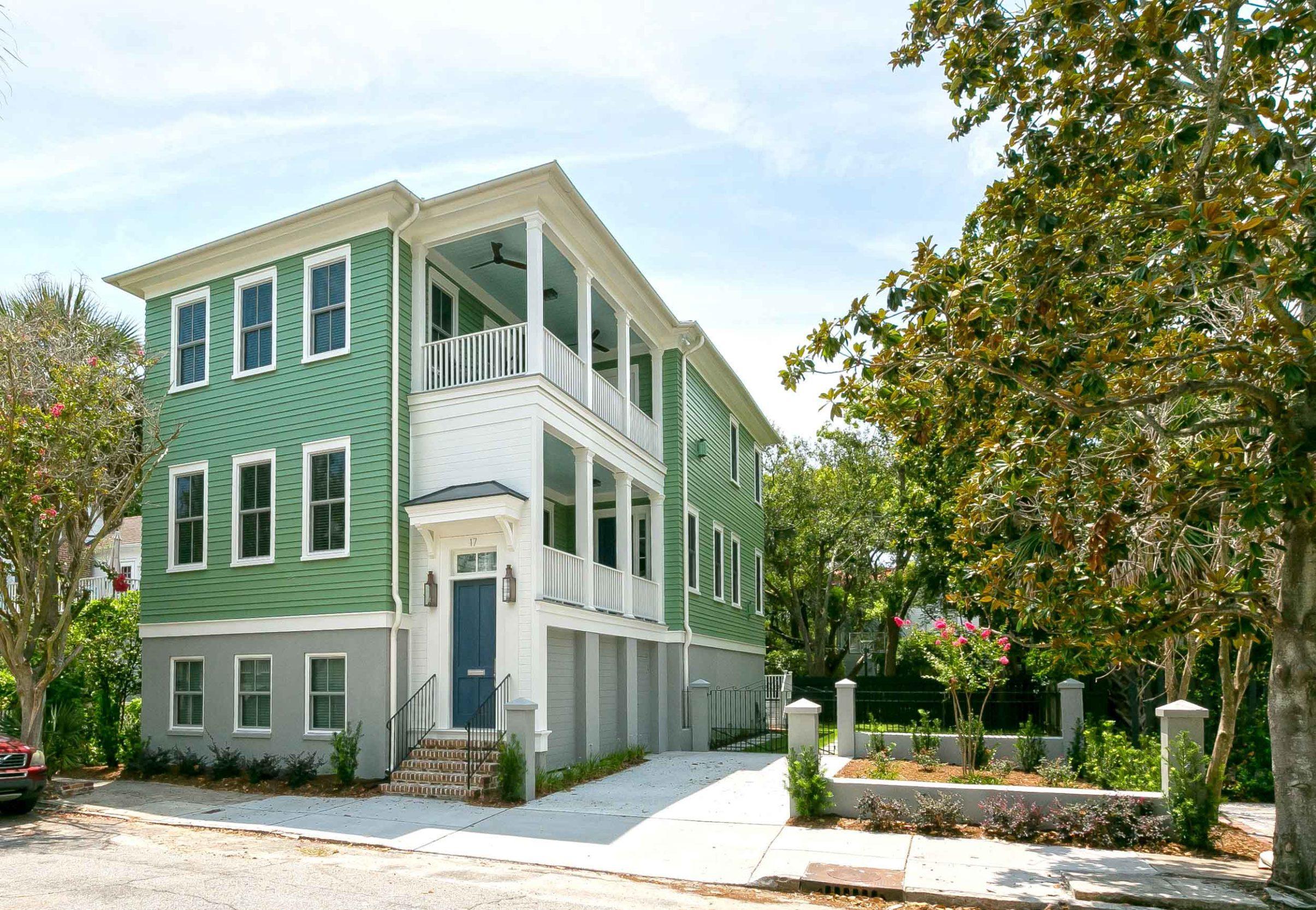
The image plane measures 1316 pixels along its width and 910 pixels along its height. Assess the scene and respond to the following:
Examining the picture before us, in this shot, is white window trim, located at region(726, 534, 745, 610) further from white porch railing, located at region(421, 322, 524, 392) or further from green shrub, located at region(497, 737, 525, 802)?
green shrub, located at region(497, 737, 525, 802)

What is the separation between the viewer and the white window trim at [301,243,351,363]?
15758mm

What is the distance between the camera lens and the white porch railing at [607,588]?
1711 centimetres

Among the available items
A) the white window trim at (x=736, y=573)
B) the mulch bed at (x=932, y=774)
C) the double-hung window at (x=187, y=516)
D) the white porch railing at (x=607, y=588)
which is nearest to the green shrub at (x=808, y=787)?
the mulch bed at (x=932, y=774)

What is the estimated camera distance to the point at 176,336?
1770 centimetres

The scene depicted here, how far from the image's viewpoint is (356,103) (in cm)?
843

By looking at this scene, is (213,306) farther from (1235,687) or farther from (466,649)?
(1235,687)

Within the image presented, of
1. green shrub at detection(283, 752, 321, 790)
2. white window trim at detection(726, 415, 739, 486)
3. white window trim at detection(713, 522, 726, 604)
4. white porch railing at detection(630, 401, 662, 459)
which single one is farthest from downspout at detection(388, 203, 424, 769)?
white window trim at detection(726, 415, 739, 486)

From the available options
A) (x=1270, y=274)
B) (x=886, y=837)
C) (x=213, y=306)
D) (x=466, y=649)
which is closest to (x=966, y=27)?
(x=1270, y=274)

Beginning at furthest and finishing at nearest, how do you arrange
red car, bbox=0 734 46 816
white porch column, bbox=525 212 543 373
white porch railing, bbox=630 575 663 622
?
1. white porch railing, bbox=630 575 663 622
2. white porch column, bbox=525 212 543 373
3. red car, bbox=0 734 46 816

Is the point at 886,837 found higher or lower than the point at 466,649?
lower

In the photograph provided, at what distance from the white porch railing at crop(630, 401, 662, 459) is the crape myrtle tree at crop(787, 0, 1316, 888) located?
10294 millimetres

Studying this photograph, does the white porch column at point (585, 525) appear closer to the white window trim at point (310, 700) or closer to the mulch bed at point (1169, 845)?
the white window trim at point (310, 700)

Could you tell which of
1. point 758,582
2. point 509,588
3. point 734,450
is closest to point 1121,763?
point 509,588

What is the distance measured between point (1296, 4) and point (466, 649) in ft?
41.2
